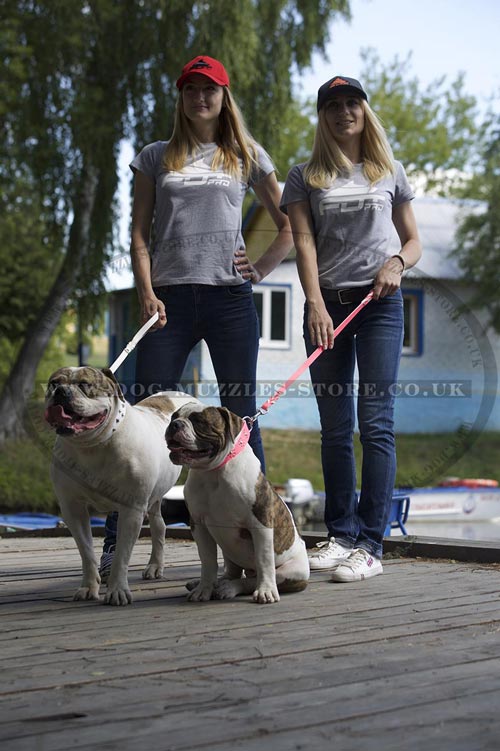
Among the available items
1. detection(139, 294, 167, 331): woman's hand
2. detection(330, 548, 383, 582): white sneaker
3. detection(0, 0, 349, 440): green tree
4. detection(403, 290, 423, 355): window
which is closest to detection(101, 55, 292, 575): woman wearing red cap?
detection(139, 294, 167, 331): woman's hand

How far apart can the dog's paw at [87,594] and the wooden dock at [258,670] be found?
6 centimetres

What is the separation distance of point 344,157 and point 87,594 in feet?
6.72

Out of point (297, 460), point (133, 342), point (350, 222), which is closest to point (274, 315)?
point (350, 222)

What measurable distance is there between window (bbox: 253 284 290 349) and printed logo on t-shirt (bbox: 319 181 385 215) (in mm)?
605

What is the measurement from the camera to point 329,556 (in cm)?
441

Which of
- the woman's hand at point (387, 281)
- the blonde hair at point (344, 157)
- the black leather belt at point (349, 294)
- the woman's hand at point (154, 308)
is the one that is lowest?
the woman's hand at point (154, 308)

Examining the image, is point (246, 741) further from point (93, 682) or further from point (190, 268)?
point (190, 268)

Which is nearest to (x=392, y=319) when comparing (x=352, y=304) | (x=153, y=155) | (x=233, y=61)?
(x=352, y=304)

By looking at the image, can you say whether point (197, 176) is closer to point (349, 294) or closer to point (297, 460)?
point (349, 294)

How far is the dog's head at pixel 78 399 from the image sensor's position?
131 inches

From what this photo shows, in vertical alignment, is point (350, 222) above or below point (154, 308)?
above

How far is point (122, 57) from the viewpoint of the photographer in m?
16.5

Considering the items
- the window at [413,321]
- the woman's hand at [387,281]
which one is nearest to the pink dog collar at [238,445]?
the woman's hand at [387,281]

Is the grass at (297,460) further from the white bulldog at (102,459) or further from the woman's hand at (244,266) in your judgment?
the woman's hand at (244,266)
